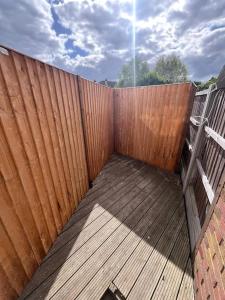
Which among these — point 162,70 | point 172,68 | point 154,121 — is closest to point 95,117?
point 154,121

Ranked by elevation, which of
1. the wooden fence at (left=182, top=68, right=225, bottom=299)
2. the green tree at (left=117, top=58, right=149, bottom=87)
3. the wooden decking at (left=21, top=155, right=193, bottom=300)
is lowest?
the wooden decking at (left=21, top=155, right=193, bottom=300)

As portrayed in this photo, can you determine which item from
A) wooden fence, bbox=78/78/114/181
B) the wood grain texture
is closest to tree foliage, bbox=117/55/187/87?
wooden fence, bbox=78/78/114/181

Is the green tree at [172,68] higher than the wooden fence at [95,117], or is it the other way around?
the green tree at [172,68]

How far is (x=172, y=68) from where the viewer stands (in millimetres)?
19547

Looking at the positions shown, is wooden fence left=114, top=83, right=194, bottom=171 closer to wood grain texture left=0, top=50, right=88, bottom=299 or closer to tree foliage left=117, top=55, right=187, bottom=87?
wood grain texture left=0, top=50, right=88, bottom=299

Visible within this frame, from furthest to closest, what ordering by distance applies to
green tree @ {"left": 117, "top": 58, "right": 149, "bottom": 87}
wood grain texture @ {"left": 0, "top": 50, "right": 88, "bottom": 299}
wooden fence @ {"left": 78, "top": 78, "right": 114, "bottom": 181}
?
1. green tree @ {"left": 117, "top": 58, "right": 149, "bottom": 87}
2. wooden fence @ {"left": 78, "top": 78, "right": 114, "bottom": 181}
3. wood grain texture @ {"left": 0, "top": 50, "right": 88, "bottom": 299}

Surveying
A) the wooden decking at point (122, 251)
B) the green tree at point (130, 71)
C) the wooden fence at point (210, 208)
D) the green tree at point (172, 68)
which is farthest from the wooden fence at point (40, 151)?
the green tree at point (172, 68)

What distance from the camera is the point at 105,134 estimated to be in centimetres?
385

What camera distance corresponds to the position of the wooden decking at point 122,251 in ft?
4.44

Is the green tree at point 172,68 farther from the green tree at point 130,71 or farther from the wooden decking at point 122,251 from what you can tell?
the wooden decking at point 122,251

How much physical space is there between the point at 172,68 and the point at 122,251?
23.6 m

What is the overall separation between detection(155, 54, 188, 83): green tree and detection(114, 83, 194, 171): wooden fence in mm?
18493

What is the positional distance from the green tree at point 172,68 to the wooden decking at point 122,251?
20.9 m

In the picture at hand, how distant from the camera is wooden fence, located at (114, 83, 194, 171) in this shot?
10.2 feet
